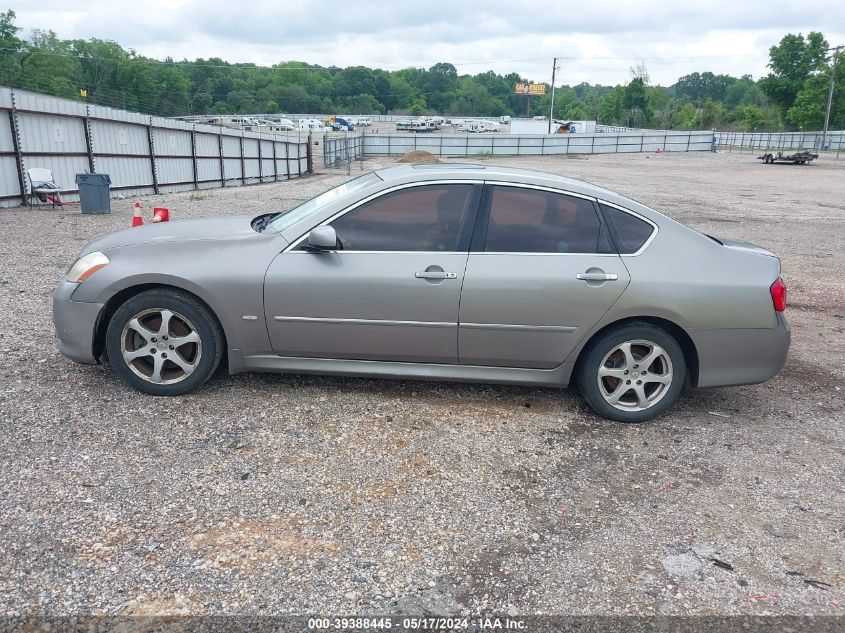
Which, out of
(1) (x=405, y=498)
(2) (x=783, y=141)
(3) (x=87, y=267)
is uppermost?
(2) (x=783, y=141)

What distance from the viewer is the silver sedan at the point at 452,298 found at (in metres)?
4.18

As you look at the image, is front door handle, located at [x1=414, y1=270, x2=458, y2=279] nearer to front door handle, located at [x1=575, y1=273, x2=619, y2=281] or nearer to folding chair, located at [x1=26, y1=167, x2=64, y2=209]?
front door handle, located at [x1=575, y1=273, x2=619, y2=281]

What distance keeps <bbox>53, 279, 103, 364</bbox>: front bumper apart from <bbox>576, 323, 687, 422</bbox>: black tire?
10.5 feet

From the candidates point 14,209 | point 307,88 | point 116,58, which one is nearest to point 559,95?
point 307,88

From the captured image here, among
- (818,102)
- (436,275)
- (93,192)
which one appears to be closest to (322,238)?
(436,275)

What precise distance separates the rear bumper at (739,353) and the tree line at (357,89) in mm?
80610

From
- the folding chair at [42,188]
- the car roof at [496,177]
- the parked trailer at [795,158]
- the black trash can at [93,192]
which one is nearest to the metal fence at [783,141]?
the parked trailer at [795,158]

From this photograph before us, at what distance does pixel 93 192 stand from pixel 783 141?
74.4 m

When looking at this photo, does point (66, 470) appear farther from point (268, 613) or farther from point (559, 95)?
point (559, 95)

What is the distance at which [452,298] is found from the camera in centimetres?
418

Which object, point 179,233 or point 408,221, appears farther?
point 179,233

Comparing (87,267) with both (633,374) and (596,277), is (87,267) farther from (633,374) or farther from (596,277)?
(633,374)

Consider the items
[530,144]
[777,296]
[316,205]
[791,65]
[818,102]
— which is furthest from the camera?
[791,65]

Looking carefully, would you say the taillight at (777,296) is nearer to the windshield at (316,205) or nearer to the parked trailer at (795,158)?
the windshield at (316,205)
